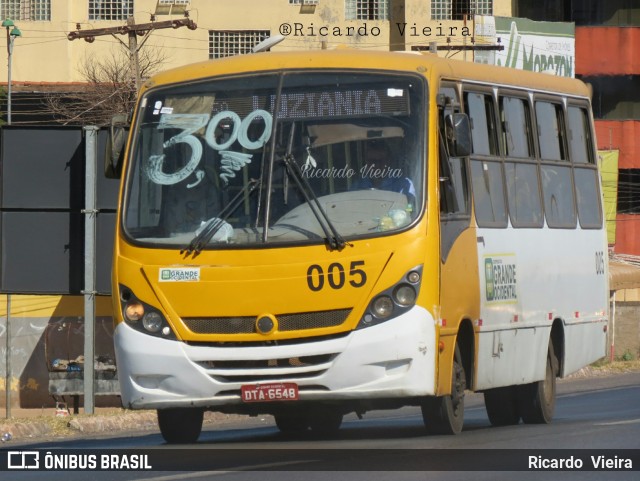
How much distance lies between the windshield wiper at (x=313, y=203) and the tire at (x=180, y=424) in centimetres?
224

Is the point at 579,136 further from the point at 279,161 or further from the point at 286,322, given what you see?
the point at 286,322

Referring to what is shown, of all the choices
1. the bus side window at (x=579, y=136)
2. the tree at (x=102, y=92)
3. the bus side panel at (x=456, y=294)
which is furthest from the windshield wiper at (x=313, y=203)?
the tree at (x=102, y=92)

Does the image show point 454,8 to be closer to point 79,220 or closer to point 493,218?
point 79,220

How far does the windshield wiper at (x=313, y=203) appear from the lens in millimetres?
11375

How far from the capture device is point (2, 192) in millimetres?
20750

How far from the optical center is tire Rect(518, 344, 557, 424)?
1552 cm

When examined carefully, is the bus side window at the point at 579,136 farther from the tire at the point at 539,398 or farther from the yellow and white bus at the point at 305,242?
the yellow and white bus at the point at 305,242

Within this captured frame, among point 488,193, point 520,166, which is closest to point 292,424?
point 488,193

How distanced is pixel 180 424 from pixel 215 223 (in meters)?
2.07

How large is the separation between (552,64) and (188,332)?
4311 cm

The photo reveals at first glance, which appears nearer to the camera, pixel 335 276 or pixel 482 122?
pixel 335 276

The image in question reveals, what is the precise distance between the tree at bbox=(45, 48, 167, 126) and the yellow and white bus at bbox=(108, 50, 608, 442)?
37.6m

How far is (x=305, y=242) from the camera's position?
11422mm

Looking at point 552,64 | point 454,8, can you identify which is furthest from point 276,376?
point 454,8
